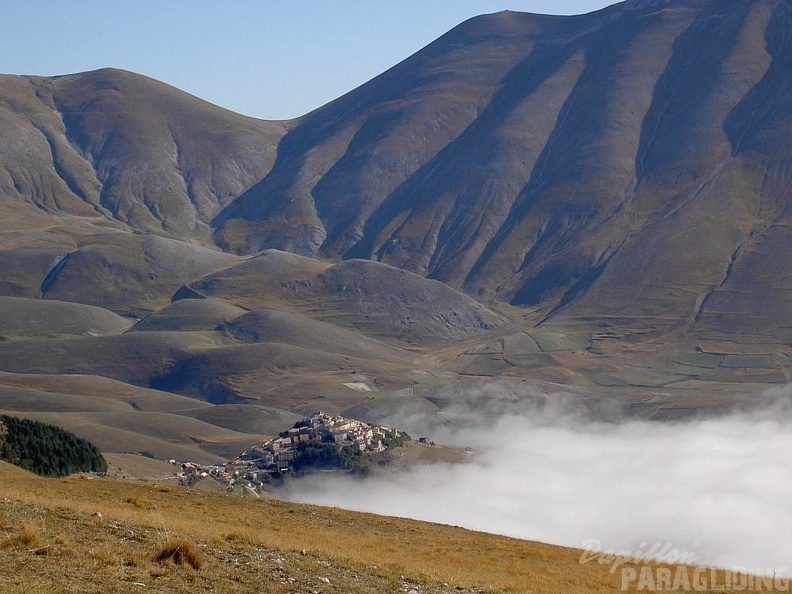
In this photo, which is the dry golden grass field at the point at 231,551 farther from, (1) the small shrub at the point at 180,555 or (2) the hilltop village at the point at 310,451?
(2) the hilltop village at the point at 310,451

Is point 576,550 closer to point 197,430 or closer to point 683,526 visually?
point 683,526

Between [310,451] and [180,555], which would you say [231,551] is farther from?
[310,451]

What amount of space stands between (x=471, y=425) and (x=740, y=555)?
292 feet

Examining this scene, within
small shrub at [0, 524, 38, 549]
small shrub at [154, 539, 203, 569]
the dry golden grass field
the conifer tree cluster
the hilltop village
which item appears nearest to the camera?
the dry golden grass field

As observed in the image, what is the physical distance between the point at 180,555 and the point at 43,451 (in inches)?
1483

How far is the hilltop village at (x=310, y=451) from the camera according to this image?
120 metres

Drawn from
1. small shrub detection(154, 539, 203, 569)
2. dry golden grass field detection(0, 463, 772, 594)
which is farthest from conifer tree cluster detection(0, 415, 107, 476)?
small shrub detection(154, 539, 203, 569)

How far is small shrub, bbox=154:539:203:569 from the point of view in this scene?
2264 centimetres

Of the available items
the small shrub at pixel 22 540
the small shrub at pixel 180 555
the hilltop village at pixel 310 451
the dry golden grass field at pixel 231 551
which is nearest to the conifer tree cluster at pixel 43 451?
the dry golden grass field at pixel 231 551

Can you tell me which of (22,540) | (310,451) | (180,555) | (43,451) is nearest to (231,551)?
(180,555)

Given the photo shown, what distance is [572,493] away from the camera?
133875 mm

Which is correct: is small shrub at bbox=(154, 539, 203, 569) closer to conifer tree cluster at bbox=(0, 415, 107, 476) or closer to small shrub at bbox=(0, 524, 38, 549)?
small shrub at bbox=(0, 524, 38, 549)

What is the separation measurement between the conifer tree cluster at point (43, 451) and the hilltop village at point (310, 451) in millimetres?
50774

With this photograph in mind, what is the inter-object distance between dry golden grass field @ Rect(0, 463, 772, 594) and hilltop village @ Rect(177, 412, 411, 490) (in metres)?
77.8
